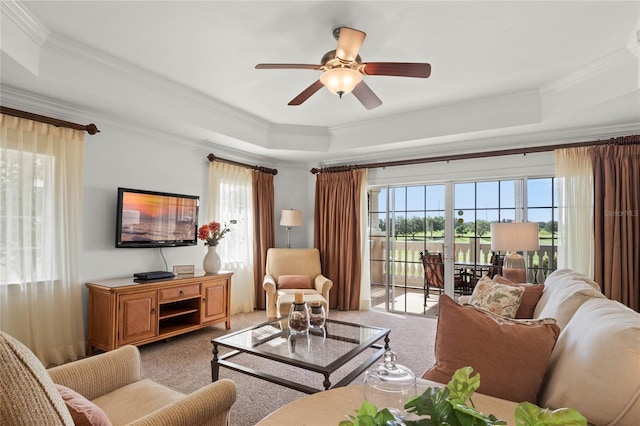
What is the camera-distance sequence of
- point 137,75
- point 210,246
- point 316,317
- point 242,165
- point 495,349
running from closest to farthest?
point 495,349 → point 316,317 → point 137,75 → point 210,246 → point 242,165

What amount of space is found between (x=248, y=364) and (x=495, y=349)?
239cm

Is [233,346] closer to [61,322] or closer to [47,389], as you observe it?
[47,389]

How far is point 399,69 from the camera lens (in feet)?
7.85

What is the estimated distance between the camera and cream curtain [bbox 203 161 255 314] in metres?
4.71

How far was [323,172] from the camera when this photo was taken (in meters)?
5.59

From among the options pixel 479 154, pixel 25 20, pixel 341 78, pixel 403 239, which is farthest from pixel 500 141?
pixel 25 20

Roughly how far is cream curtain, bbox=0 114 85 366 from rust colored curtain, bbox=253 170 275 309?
2.32m

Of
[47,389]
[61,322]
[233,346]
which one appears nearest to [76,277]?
[61,322]

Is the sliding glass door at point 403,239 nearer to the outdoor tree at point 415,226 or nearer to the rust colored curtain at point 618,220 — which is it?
the outdoor tree at point 415,226

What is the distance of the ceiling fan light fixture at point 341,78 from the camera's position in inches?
95.3

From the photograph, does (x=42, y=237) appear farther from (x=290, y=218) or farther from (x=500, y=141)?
(x=500, y=141)

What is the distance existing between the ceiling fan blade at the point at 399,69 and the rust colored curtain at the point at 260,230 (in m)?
3.15

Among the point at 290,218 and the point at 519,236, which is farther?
the point at 290,218

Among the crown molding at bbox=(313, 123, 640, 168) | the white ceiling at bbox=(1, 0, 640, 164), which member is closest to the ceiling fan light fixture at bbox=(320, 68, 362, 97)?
the white ceiling at bbox=(1, 0, 640, 164)
